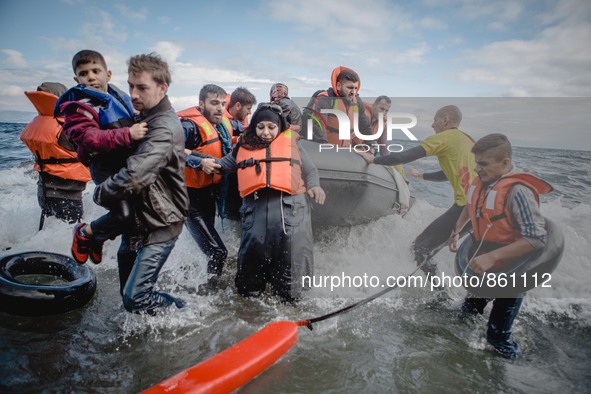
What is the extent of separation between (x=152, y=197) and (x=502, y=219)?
8.15ft

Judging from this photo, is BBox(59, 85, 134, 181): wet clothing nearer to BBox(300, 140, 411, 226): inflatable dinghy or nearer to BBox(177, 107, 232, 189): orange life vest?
BBox(177, 107, 232, 189): orange life vest

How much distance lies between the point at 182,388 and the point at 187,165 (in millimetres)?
1808

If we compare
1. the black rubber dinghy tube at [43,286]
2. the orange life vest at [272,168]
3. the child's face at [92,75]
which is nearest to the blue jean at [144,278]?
the black rubber dinghy tube at [43,286]

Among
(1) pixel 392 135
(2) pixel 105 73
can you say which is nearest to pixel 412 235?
(1) pixel 392 135

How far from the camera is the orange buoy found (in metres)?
1.56

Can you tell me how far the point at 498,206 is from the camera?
239 centimetres

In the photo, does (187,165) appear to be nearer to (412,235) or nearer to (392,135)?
(392,135)

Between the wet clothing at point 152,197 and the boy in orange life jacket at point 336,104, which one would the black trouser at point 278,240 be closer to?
the wet clothing at point 152,197

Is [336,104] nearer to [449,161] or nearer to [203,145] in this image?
[449,161]

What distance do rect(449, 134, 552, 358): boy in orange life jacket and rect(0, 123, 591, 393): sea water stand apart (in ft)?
0.91

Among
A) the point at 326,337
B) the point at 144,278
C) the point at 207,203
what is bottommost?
the point at 326,337

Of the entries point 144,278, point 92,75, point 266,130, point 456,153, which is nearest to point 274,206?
point 266,130

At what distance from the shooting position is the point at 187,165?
111 inches

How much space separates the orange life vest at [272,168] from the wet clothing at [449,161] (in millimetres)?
1134
